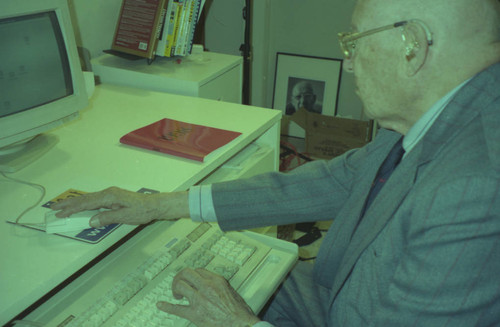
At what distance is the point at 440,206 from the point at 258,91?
2585 millimetres

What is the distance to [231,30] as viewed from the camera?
9.89ft

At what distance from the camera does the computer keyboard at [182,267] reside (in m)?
0.82

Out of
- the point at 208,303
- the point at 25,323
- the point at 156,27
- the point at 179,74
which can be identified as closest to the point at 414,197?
the point at 208,303

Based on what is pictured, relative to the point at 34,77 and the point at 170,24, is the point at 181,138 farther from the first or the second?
the point at 170,24

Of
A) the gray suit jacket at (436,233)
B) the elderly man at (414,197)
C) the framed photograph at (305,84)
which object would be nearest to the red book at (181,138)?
the elderly man at (414,197)

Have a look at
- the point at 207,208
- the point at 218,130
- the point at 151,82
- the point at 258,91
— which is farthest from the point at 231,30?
the point at 207,208

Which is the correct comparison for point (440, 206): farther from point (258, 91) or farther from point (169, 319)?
point (258, 91)

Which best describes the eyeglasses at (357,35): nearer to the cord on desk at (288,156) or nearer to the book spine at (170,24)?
the book spine at (170,24)

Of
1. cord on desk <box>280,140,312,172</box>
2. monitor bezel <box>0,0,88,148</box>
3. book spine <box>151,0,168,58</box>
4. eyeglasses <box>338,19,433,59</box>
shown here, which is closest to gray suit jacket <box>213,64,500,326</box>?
eyeglasses <box>338,19,433,59</box>

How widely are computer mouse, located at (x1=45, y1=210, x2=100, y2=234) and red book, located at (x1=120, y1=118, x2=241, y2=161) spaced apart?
304 millimetres

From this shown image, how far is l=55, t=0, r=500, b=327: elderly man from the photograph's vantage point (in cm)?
62

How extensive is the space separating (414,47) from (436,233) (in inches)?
11.7

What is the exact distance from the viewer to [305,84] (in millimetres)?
3059

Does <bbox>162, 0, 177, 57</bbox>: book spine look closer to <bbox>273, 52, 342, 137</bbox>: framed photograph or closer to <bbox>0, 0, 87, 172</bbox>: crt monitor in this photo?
<bbox>0, 0, 87, 172</bbox>: crt monitor
